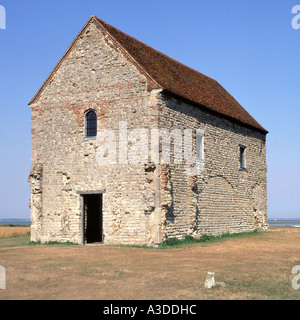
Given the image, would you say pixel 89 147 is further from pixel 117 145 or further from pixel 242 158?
pixel 242 158

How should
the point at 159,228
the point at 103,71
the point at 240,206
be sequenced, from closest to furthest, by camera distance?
the point at 159,228, the point at 103,71, the point at 240,206

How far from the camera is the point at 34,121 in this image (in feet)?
71.1

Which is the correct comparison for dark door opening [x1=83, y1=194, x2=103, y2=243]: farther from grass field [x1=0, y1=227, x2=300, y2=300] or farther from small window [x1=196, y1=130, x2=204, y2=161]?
small window [x1=196, y1=130, x2=204, y2=161]

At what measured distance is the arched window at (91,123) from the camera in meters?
20.0

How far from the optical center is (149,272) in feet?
38.2

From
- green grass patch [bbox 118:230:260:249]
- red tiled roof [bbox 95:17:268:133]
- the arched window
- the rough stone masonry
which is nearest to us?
green grass patch [bbox 118:230:260:249]

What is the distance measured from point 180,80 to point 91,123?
5.04 metres

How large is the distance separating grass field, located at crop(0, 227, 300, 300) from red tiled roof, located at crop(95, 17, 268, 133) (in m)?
7.28

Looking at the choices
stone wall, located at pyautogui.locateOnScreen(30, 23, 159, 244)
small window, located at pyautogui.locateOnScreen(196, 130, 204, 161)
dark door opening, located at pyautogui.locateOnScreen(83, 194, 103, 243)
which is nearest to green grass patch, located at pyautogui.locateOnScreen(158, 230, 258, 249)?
stone wall, located at pyautogui.locateOnScreen(30, 23, 159, 244)

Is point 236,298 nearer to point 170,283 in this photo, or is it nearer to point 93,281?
point 170,283

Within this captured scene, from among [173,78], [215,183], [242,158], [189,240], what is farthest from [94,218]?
[242,158]

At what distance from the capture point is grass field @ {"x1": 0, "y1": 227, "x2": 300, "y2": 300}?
9.14 metres

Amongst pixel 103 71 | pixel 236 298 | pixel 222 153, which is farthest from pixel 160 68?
pixel 236 298

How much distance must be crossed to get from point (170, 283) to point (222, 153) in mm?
13765
